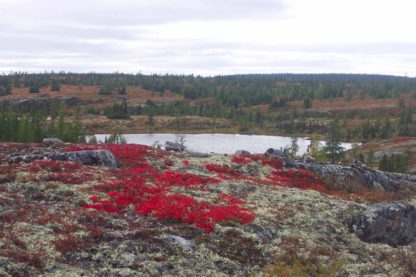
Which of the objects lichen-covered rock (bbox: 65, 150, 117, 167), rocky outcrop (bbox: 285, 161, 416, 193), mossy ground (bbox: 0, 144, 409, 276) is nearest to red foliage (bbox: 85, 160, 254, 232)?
mossy ground (bbox: 0, 144, 409, 276)

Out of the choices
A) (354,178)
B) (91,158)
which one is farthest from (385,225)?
(91,158)

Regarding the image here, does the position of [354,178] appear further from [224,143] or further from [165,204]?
[224,143]

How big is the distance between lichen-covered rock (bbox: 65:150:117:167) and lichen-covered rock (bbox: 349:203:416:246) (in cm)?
1866

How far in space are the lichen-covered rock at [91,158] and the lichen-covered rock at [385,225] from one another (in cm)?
1866

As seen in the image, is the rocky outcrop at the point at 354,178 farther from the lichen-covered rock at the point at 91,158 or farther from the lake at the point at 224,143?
the lake at the point at 224,143

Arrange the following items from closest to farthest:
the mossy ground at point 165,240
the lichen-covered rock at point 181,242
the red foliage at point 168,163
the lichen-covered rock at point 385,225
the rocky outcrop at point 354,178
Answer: the mossy ground at point 165,240 < the lichen-covered rock at point 181,242 < the lichen-covered rock at point 385,225 < the red foliage at point 168,163 < the rocky outcrop at point 354,178

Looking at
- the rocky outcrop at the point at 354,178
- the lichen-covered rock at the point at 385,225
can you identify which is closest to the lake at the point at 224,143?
the rocky outcrop at the point at 354,178

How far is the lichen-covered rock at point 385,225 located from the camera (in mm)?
24422

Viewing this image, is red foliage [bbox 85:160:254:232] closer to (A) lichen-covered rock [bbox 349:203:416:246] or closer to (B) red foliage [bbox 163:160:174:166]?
(A) lichen-covered rock [bbox 349:203:416:246]

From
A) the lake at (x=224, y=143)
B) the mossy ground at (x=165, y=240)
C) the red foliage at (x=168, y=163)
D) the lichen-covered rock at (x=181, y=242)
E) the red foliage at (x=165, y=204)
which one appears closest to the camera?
the mossy ground at (x=165, y=240)

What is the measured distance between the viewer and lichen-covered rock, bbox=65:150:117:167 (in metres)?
33.8

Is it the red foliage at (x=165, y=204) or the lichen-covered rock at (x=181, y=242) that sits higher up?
the red foliage at (x=165, y=204)

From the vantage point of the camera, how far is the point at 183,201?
24688mm

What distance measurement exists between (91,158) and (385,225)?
21.5 meters
